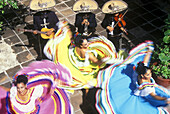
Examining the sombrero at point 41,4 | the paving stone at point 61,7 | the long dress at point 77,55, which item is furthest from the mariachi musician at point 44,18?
the paving stone at point 61,7

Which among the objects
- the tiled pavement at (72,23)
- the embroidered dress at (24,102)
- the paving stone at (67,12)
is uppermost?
the embroidered dress at (24,102)

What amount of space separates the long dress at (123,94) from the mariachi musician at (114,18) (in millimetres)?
1358

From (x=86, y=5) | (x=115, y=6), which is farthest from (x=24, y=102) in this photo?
(x=115, y=6)

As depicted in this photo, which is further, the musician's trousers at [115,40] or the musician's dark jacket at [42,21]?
the musician's trousers at [115,40]

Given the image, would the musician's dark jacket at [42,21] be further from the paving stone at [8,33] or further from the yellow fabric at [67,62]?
the paving stone at [8,33]

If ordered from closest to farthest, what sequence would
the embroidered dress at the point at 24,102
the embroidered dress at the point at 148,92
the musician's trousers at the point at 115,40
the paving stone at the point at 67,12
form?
the embroidered dress at the point at 148,92 < the embroidered dress at the point at 24,102 < the musician's trousers at the point at 115,40 < the paving stone at the point at 67,12

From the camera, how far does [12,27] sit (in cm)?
1046

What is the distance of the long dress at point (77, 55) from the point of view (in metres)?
7.22

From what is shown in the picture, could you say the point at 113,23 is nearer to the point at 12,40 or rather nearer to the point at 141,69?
the point at 141,69

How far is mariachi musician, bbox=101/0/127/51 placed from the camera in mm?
7969

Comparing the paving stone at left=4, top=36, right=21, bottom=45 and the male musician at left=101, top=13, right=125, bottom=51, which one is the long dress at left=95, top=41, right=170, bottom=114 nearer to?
the male musician at left=101, top=13, right=125, bottom=51

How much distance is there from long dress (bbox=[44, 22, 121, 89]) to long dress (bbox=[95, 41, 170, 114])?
1.07 ft

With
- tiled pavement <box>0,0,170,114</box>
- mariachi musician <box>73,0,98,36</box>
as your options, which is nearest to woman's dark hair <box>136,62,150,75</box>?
tiled pavement <box>0,0,170,114</box>

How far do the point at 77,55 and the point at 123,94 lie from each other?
6.03 ft
